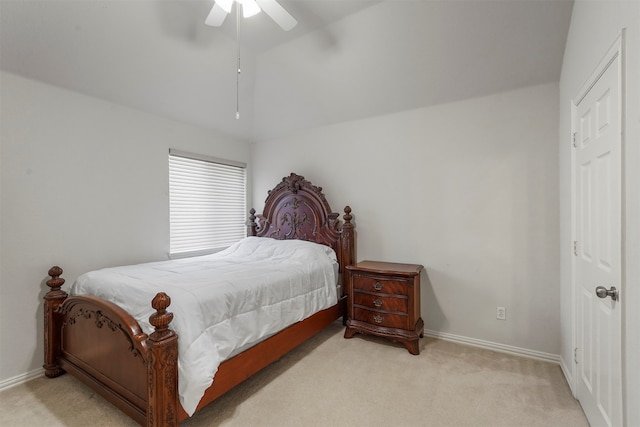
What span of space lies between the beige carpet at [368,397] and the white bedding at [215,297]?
396mm

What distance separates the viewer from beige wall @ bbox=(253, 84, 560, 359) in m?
2.58

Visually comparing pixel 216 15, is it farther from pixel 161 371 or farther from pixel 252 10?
pixel 161 371

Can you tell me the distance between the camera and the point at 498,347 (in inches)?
108

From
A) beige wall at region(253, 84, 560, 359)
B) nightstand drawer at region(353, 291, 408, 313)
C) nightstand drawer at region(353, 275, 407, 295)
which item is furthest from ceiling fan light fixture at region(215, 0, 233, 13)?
nightstand drawer at region(353, 291, 408, 313)

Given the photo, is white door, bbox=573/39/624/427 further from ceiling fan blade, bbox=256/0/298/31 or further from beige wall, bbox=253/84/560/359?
ceiling fan blade, bbox=256/0/298/31

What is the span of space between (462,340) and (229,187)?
3413 mm

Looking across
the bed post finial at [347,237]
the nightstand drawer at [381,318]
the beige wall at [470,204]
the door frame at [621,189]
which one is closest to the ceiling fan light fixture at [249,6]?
the beige wall at [470,204]

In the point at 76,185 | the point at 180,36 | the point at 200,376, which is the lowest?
the point at 200,376

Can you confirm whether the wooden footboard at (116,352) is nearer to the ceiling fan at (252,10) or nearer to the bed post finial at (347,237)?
the ceiling fan at (252,10)

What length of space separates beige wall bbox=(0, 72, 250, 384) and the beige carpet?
2.04ft

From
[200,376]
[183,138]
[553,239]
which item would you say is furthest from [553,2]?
[183,138]

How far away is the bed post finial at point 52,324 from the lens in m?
2.33

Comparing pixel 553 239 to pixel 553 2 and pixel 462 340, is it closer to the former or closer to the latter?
pixel 462 340

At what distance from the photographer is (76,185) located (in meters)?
2.63
